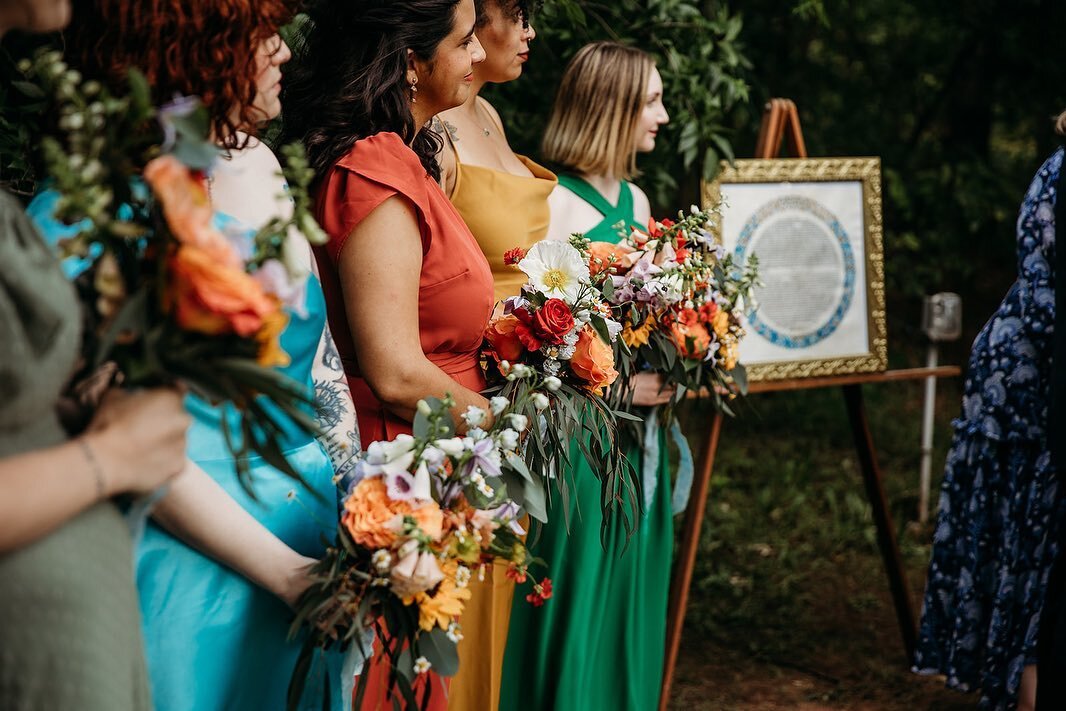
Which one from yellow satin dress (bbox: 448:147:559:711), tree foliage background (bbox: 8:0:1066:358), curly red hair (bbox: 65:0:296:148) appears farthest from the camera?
tree foliage background (bbox: 8:0:1066:358)

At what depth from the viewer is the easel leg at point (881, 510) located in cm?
367

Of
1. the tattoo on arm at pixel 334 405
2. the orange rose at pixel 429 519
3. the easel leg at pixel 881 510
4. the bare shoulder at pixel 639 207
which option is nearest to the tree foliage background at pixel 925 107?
the bare shoulder at pixel 639 207

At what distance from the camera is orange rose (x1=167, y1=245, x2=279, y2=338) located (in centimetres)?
94

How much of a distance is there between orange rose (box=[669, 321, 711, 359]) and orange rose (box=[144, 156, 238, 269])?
5.47 feet

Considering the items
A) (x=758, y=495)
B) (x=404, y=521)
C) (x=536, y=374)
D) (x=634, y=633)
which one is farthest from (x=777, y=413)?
(x=404, y=521)

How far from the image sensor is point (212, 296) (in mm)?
939

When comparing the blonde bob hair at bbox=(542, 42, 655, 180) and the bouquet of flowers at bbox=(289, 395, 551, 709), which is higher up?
the blonde bob hair at bbox=(542, 42, 655, 180)

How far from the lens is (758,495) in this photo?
5859 mm

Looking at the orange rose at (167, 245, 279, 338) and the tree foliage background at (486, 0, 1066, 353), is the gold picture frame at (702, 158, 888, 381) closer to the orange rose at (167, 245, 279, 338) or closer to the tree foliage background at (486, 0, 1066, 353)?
the tree foliage background at (486, 0, 1066, 353)

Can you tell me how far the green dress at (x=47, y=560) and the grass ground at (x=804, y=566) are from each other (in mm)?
2027

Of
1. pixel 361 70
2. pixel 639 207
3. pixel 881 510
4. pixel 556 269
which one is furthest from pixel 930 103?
pixel 361 70

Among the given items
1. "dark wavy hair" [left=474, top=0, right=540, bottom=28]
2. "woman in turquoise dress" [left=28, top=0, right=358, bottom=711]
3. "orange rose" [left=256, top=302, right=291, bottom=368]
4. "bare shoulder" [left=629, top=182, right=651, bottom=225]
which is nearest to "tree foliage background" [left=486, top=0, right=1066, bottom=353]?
"bare shoulder" [left=629, top=182, right=651, bottom=225]

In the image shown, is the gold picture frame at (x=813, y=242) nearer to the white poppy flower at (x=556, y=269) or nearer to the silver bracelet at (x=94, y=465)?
the white poppy flower at (x=556, y=269)

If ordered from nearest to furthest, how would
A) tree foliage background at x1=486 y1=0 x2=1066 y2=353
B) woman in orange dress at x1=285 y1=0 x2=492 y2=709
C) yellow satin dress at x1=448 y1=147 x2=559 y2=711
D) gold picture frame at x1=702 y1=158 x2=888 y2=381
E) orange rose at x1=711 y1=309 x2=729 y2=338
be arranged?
woman in orange dress at x1=285 y1=0 x2=492 y2=709 → yellow satin dress at x1=448 y1=147 x2=559 y2=711 → orange rose at x1=711 y1=309 x2=729 y2=338 → gold picture frame at x1=702 y1=158 x2=888 y2=381 → tree foliage background at x1=486 y1=0 x2=1066 y2=353
